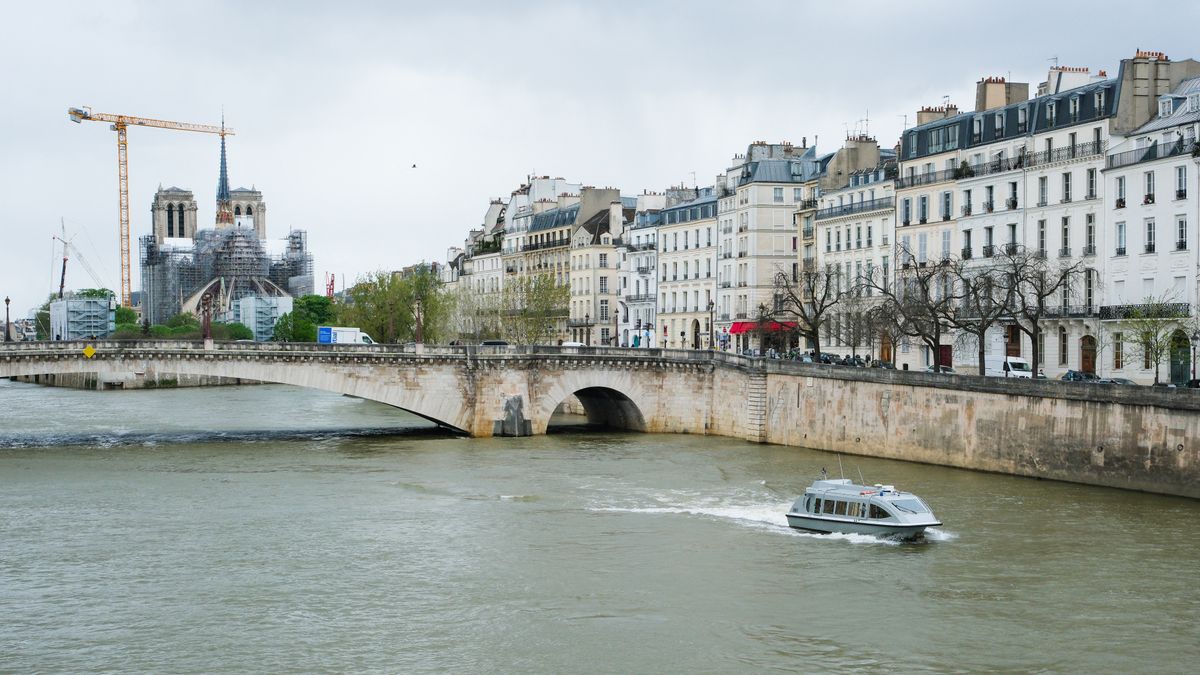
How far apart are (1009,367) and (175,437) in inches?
1347

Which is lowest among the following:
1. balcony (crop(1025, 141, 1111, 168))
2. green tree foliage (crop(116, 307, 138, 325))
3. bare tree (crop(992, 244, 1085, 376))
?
bare tree (crop(992, 244, 1085, 376))

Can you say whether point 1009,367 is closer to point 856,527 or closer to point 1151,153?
point 1151,153

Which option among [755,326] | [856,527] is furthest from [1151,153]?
[755,326]

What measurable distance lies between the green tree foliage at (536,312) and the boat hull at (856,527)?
58.5 m

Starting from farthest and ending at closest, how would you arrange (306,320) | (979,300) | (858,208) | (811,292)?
1. (306,320)
2. (858,208)
3. (811,292)
4. (979,300)

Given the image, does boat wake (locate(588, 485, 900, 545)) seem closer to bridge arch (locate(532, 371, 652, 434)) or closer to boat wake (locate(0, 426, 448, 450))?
bridge arch (locate(532, 371, 652, 434))

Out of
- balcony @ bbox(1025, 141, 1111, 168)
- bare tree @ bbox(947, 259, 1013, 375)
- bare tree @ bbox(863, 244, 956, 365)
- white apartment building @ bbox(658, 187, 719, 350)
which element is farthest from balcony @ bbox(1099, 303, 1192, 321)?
white apartment building @ bbox(658, 187, 719, 350)

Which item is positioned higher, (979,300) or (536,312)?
(536,312)

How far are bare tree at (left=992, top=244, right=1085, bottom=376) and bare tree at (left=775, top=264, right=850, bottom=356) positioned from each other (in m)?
10.2

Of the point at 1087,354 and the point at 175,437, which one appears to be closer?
the point at 1087,354

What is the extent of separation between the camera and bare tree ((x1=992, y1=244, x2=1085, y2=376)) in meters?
54.3

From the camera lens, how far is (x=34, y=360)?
5822 cm

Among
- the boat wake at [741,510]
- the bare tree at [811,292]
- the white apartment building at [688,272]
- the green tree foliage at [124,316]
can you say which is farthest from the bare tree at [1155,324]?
the green tree foliage at [124,316]

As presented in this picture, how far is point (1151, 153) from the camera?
5369 centimetres
